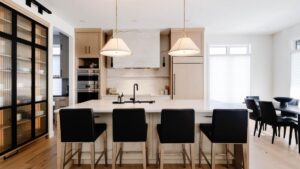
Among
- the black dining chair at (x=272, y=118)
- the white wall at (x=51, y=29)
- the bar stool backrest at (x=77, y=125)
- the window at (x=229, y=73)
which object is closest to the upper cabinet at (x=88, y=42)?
the white wall at (x=51, y=29)

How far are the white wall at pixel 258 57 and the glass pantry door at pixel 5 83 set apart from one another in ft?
17.3

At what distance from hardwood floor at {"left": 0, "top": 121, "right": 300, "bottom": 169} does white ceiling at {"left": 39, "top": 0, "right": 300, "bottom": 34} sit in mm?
2848

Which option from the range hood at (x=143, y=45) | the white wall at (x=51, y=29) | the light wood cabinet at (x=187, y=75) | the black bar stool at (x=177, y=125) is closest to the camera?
the black bar stool at (x=177, y=125)

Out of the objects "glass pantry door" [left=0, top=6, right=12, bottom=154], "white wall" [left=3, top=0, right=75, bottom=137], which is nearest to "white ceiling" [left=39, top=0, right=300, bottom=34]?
"white wall" [left=3, top=0, right=75, bottom=137]

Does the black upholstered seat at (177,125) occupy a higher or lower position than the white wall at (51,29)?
lower

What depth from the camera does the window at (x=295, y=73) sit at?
510 cm

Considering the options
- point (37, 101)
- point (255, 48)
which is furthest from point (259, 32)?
point (37, 101)

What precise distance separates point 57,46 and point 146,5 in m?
3.92

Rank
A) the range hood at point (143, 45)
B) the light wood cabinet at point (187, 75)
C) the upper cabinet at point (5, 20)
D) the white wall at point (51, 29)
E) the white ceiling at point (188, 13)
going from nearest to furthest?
1. the upper cabinet at point (5, 20)
2. the white wall at point (51, 29)
3. the white ceiling at point (188, 13)
4. the light wood cabinet at point (187, 75)
5. the range hood at point (143, 45)

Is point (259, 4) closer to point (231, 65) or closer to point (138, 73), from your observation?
point (231, 65)

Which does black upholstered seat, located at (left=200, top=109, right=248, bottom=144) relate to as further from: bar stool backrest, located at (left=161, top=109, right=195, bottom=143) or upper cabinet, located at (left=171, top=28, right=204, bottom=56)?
upper cabinet, located at (left=171, top=28, right=204, bottom=56)

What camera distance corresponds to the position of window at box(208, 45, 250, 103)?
20.2 ft

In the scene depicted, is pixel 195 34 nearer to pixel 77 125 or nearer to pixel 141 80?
pixel 141 80

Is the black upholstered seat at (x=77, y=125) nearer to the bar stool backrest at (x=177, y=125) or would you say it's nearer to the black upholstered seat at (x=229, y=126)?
the bar stool backrest at (x=177, y=125)
